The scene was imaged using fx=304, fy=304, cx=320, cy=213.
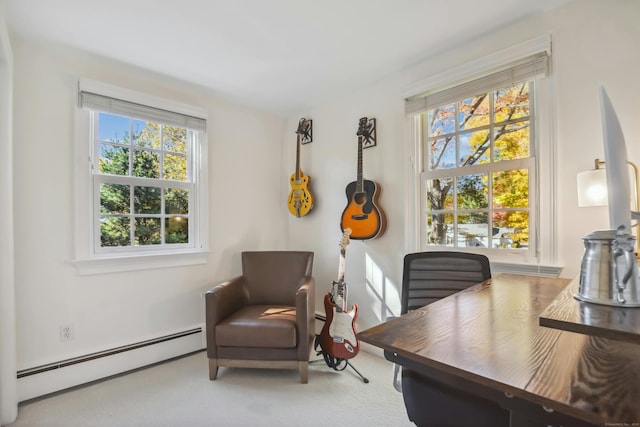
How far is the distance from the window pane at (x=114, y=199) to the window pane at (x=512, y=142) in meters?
2.72

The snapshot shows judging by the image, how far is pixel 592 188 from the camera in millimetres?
1467

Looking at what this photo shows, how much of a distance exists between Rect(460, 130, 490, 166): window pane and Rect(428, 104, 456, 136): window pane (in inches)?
5.2

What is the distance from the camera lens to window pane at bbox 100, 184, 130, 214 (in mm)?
2287

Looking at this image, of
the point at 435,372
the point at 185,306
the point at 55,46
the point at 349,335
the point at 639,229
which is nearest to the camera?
the point at 435,372

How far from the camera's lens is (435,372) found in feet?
2.62

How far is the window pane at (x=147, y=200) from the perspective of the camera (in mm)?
2443

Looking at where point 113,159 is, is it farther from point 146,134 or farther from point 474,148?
point 474,148

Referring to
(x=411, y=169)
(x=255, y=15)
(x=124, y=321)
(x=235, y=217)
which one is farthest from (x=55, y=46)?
(x=411, y=169)

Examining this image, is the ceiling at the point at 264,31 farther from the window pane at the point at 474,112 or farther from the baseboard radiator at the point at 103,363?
the baseboard radiator at the point at 103,363

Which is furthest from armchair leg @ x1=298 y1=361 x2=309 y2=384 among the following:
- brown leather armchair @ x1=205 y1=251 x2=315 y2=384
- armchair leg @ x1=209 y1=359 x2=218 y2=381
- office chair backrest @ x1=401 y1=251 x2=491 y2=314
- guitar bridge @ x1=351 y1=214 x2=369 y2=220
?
guitar bridge @ x1=351 y1=214 x2=369 y2=220

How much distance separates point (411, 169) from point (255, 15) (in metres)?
1.47

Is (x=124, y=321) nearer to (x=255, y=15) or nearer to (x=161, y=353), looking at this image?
(x=161, y=353)

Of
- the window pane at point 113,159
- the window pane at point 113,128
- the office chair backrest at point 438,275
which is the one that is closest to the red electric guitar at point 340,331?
the office chair backrest at point 438,275

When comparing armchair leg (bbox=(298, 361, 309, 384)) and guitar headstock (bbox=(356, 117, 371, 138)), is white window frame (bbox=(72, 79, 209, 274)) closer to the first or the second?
armchair leg (bbox=(298, 361, 309, 384))
